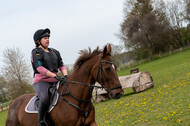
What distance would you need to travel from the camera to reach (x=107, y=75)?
4.26 meters

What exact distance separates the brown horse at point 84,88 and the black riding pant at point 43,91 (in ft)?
1.03

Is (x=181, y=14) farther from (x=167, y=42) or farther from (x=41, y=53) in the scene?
(x=41, y=53)

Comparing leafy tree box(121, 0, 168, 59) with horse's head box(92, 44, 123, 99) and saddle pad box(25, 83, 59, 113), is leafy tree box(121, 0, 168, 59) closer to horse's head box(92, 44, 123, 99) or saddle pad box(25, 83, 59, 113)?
saddle pad box(25, 83, 59, 113)

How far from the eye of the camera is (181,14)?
55.9 meters

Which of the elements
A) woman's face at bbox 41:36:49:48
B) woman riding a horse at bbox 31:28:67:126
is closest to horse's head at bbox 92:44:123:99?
woman riding a horse at bbox 31:28:67:126

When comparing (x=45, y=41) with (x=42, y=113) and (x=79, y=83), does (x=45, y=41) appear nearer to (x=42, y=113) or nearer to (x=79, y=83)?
(x=79, y=83)

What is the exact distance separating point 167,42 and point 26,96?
53.5m

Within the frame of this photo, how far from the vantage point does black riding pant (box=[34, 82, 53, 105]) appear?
473 cm

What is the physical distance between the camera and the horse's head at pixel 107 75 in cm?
414

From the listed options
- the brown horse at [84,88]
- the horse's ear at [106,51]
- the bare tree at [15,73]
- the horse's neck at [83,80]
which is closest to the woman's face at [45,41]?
the brown horse at [84,88]

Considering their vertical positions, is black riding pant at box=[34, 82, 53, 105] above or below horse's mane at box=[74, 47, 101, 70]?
below

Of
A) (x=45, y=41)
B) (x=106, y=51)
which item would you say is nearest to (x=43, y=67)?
(x=45, y=41)

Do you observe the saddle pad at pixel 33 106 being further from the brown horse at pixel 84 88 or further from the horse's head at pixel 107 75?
the horse's head at pixel 107 75

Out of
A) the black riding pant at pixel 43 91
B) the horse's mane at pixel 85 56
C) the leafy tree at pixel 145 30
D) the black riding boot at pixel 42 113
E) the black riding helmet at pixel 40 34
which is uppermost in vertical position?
the leafy tree at pixel 145 30
